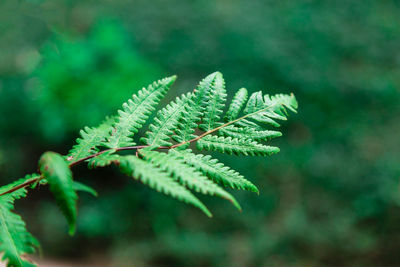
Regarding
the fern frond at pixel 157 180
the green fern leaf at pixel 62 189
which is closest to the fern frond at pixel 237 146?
the fern frond at pixel 157 180

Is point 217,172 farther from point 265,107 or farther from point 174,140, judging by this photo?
point 265,107

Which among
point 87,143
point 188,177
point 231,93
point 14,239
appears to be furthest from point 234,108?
point 231,93

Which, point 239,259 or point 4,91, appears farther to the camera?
point 4,91

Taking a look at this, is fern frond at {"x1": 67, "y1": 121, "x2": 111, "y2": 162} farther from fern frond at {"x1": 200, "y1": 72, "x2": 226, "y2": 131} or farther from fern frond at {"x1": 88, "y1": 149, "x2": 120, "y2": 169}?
fern frond at {"x1": 200, "y1": 72, "x2": 226, "y2": 131}

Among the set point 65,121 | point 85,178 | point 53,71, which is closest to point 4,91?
point 53,71

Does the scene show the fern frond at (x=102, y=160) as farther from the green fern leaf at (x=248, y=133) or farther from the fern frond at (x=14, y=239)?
the green fern leaf at (x=248, y=133)

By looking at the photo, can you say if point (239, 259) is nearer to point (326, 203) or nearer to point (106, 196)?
point (326, 203)
